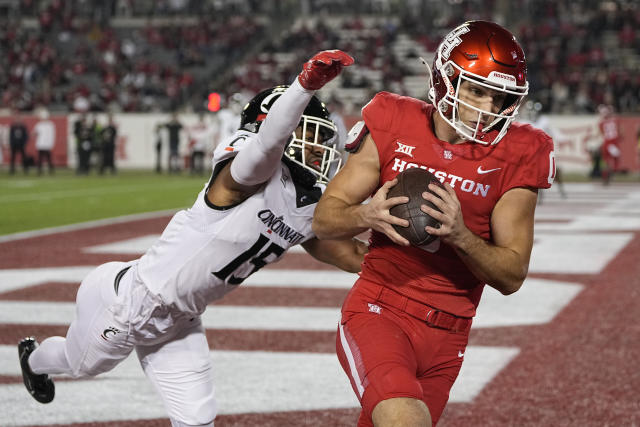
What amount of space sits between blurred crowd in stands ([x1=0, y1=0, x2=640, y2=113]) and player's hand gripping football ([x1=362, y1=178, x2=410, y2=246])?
25.6 m

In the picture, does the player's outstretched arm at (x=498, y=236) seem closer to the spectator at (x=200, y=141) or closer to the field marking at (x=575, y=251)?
the field marking at (x=575, y=251)

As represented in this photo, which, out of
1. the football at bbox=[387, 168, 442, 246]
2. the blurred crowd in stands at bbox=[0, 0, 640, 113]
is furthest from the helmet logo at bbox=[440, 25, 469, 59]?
the blurred crowd in stands at bbox=[0, 0, 640, 113]

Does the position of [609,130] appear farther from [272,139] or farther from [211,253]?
[272,139]

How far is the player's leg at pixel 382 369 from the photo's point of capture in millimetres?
2732

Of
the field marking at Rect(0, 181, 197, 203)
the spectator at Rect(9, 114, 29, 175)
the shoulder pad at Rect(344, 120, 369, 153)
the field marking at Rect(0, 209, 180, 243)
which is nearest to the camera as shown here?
the shoulder pad at Rect(344, 120, 369, 153)

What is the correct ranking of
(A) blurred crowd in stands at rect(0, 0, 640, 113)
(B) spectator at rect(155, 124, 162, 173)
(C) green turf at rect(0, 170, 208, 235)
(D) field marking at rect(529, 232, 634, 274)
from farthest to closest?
(A) blurred crowd in stands at rect(0, 0, 640, 113) → (B) spectator at rect(155, 124, 162, 173) → (C) green turf at rect(0, 170, 208, 235) → (D) field marking at rect(529, 232, 634, 274)

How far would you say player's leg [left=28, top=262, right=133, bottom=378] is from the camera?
3.63 metres

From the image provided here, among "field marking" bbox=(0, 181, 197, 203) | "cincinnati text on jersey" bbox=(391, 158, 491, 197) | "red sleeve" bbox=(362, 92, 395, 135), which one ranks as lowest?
"field marking" bbox=(0, 181, 197, 203)

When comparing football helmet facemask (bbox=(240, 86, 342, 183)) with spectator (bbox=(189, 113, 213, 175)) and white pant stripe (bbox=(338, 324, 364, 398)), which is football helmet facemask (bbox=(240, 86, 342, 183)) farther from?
spectator (bbox=(189, 113, 213, 175))

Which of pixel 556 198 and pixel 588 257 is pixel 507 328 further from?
pixel 556 198

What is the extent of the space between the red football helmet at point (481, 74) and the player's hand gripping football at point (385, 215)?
0.32 m

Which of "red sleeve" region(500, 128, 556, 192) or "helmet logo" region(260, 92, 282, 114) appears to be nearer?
"red sleeve" region(500, 128, 556, 192)

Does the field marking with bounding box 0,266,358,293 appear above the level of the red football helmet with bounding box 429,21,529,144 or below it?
below

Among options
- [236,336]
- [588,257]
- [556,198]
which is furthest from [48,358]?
[556,198]
